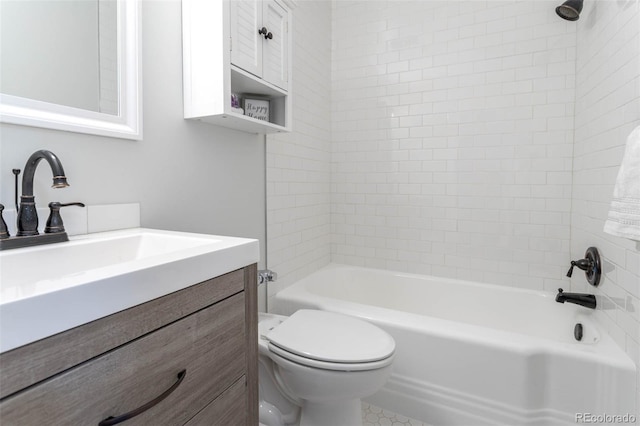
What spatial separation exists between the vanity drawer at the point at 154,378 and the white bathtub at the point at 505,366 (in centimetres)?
107

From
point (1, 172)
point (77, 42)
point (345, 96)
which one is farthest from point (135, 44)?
point (345, 96)

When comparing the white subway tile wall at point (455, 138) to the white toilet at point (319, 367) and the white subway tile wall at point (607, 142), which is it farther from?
the white toilet at point (319, 367)

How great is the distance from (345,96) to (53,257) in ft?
7.48

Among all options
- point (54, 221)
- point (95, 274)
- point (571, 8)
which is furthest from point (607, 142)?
point (54, 221)

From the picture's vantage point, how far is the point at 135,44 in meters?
1.12

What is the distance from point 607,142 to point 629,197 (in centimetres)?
60

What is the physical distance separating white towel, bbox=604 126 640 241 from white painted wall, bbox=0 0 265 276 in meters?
1.57

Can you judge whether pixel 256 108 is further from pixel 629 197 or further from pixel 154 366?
pixel 629 197

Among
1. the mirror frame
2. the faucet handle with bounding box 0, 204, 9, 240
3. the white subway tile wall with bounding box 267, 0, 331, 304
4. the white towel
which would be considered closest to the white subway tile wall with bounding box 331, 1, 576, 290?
the white subway tile wall with bounding box 267, 0, 331, 304

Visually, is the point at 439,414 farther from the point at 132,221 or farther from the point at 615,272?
the point at 132,221

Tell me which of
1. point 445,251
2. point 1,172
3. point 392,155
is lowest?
point 445,251

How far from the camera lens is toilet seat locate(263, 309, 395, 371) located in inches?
47.1

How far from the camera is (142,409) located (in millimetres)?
568

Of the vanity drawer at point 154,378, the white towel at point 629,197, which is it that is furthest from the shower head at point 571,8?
the vanity drawer at point 154,378
